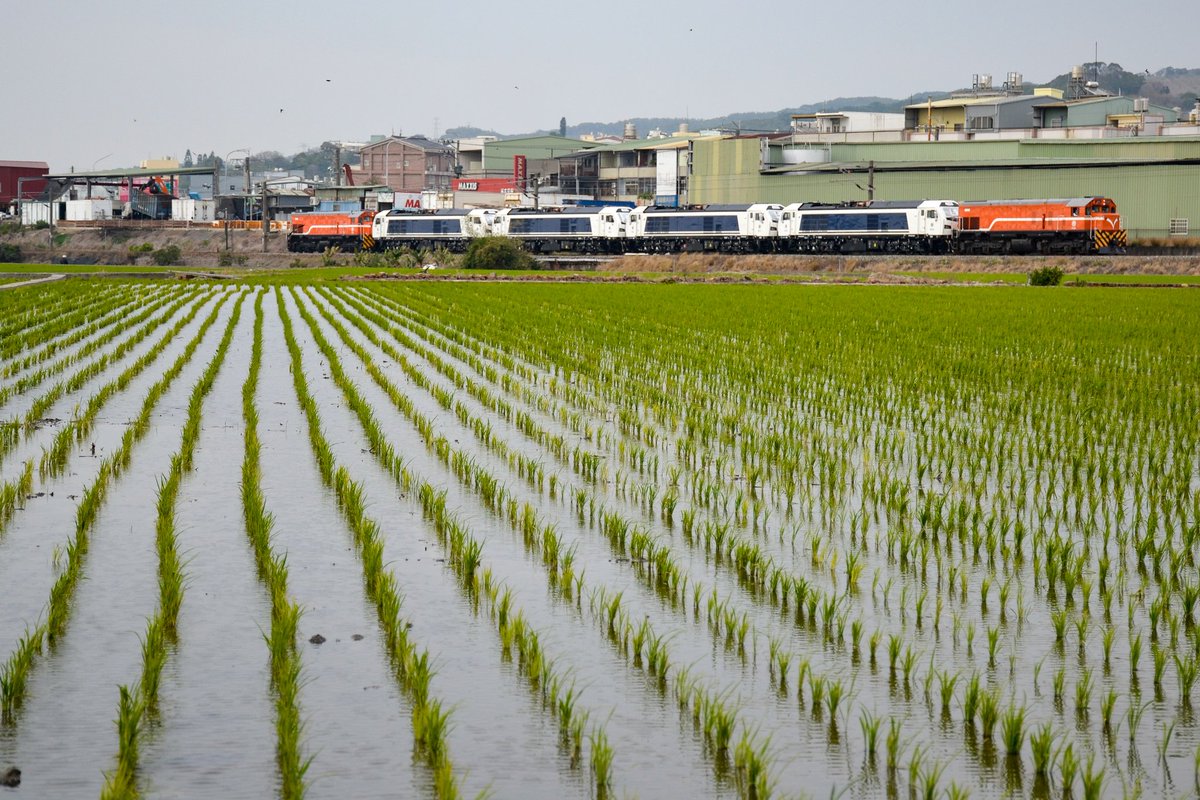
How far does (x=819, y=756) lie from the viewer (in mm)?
5391

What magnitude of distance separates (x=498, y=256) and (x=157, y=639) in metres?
62.7

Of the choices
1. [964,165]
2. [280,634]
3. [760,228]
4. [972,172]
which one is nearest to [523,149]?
[760,228]

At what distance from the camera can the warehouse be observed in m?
61.5

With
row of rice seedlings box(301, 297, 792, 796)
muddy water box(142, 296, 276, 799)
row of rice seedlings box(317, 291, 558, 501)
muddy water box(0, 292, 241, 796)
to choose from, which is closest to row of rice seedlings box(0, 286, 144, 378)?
row of rice seedlings box(317, 291, 558, 501)

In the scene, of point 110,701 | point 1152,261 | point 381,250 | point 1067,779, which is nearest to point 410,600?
point 110,701

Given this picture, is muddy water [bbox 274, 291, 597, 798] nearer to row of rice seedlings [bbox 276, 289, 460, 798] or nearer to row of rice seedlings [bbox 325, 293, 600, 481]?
row of rice seedlings [bbox 276, 289, 460, 798]

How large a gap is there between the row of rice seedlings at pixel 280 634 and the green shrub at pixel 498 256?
185 feet

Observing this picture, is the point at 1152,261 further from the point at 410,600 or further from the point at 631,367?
the point at 410,600

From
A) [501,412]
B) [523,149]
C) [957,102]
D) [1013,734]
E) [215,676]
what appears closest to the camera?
[1013,734]

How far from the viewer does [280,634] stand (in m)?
6.49

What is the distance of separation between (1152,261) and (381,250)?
149ft

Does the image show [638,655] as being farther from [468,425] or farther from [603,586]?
[468,425]

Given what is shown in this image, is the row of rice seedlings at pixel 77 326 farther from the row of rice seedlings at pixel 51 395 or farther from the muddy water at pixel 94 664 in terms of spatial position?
the muddy water at pixel 94 664

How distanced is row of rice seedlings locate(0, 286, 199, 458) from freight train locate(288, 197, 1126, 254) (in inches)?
1720
